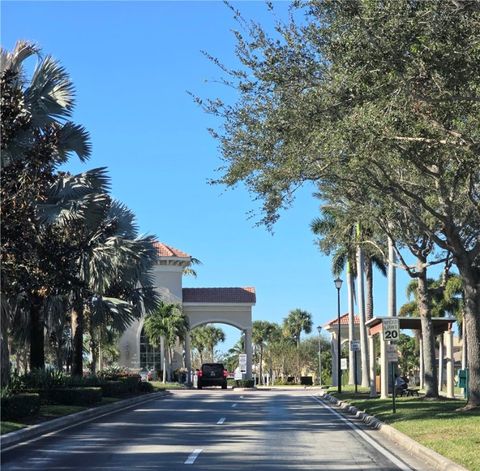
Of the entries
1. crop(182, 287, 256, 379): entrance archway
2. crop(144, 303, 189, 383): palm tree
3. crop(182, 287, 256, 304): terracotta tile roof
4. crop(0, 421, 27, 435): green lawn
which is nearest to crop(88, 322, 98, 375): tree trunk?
crop(0, 421, 27, 435): green lawn

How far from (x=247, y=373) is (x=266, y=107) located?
142ft

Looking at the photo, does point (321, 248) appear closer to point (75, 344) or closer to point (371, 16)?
point (75, 344)

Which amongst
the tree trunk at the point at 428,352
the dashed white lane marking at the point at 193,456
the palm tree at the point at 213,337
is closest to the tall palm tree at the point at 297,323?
the palm tree at the point at 213,337

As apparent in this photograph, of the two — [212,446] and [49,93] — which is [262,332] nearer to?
[49,93]

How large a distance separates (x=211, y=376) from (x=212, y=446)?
37.1m

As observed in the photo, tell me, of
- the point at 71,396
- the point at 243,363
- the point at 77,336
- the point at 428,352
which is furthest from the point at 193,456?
the point at 243,363

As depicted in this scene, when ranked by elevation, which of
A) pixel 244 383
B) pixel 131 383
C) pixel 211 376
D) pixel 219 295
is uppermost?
pixel 219 295

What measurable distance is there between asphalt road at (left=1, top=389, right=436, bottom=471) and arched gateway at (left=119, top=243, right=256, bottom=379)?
3732 centimetres

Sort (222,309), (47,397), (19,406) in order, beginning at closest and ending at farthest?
(19,406), (47,397), (222,309)

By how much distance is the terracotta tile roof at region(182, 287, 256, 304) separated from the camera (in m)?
59.5

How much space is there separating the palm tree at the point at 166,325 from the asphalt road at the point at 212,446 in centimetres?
3277

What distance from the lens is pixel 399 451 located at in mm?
13953

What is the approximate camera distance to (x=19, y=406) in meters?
18.2

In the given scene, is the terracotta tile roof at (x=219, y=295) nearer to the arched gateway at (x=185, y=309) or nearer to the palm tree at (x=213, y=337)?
the arched gateway at (x=185, y=309)
